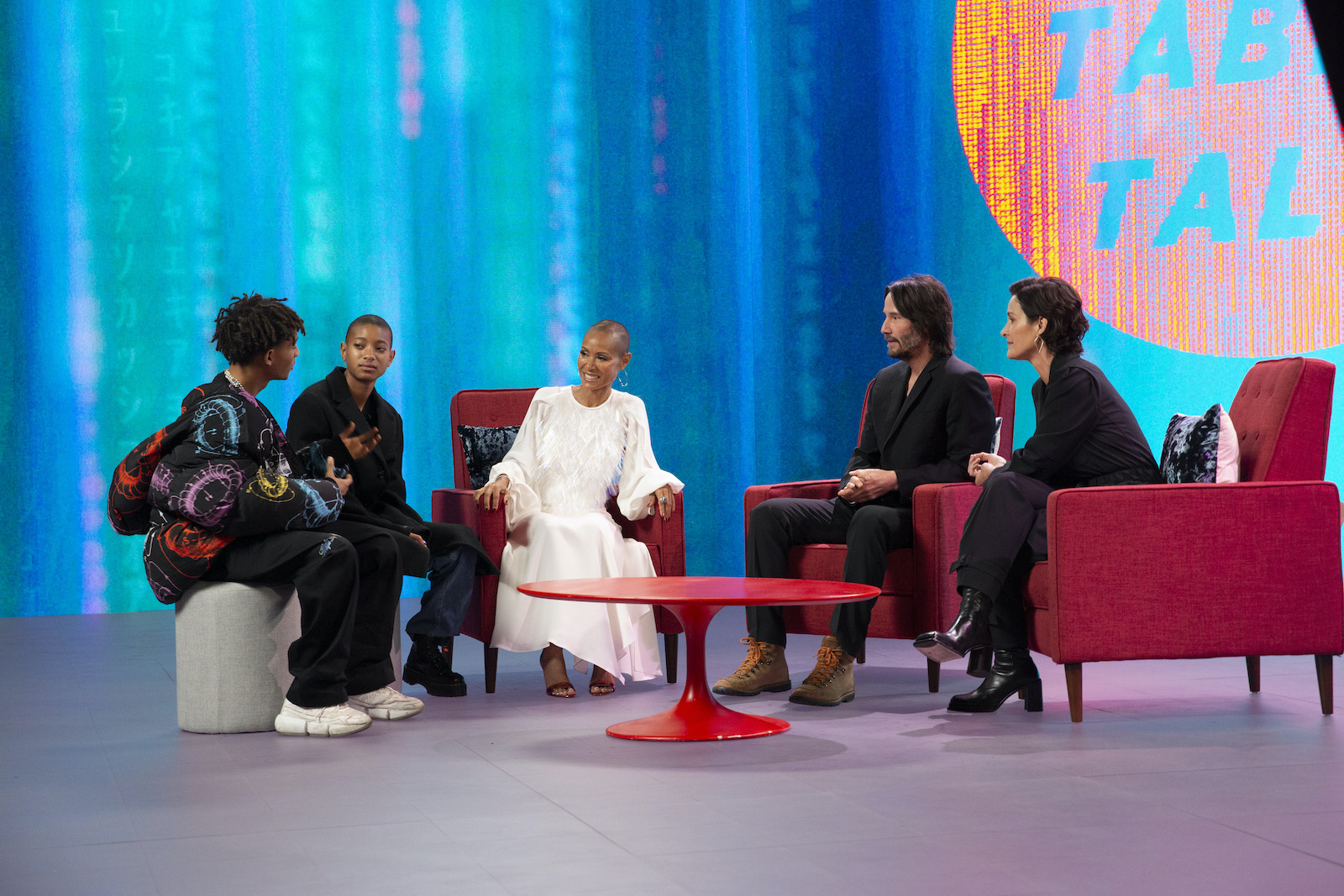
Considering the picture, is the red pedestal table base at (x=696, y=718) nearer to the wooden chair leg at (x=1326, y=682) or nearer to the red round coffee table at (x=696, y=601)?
the red round coffee table at (x=696, y=601)

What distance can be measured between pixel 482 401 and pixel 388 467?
23.1 inches

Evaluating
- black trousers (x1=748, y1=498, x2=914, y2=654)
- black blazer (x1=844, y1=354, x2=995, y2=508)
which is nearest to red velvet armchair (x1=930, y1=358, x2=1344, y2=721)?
black trousers (x1=748, y1=498, x2=914, y2=654)

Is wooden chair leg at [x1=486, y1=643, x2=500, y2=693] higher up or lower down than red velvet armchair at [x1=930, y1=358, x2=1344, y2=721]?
lower down

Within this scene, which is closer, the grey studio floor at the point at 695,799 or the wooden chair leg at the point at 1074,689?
the grey studio floor at the point at 695,799

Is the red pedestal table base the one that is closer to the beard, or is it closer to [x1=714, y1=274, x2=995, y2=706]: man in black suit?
[x1=714, y1=274, x2=995, y2=706]: man in black suit

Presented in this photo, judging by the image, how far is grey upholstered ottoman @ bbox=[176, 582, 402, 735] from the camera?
134 inches

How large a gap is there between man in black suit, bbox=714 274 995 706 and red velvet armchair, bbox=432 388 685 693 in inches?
10.6

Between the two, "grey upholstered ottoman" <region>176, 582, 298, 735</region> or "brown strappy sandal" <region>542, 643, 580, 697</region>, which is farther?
"brown strappy sandal" <region>542, 643, 580, 697</region>

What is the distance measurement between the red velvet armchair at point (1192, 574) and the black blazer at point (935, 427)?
0.62m

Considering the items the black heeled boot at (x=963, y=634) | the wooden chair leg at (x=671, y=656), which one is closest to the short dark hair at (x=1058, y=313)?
the black heeled boot at (x=963, y=634)

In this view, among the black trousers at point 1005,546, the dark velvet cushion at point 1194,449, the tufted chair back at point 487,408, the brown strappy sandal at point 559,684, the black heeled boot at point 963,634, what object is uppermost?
the tufted chair back at point 487,408

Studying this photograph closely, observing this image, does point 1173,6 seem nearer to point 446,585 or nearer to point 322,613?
point 446,585

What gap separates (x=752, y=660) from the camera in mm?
3939

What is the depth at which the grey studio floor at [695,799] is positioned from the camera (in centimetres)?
214
